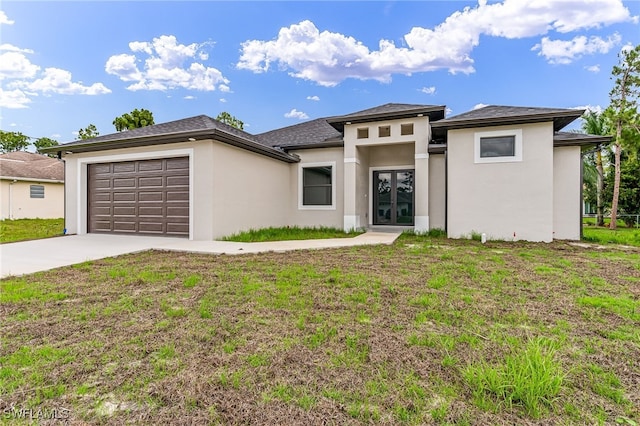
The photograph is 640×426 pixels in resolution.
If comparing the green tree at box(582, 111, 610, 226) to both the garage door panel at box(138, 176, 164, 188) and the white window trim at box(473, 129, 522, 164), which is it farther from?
the garage door panel at box(138, 176, 164, 188)

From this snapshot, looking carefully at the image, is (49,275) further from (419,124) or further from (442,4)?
(442,4)

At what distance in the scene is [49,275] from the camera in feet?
15.6

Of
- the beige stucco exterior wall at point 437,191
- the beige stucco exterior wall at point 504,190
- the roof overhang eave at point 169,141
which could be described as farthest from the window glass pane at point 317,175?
the beige stucco exterior wall at point 504,190

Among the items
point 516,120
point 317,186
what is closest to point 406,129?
point 516,120

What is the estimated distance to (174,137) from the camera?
854 cm

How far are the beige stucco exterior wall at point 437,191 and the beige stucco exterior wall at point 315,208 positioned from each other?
3165 millimetres

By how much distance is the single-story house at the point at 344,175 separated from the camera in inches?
335

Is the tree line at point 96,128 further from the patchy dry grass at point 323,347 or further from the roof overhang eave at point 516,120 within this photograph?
the patchy dry grass at point 323,347

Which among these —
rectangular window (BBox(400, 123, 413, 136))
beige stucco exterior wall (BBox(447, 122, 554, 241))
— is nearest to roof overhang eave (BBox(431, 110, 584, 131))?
beige stucco exterior wall (BBox(447, 122, 554, 241))

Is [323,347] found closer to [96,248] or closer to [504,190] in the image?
[96,248]

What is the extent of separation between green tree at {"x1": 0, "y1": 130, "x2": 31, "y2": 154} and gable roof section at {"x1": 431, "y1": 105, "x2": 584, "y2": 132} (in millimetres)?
48243

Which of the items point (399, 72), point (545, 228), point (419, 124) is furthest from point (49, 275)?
point (399, 72)

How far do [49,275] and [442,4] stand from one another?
14.9 metres

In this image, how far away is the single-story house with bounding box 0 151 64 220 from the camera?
1672cm
